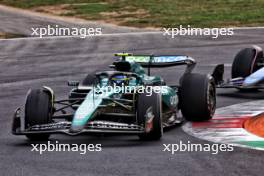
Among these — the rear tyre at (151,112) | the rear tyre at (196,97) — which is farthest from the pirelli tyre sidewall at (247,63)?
the rear tyre at (151,112)

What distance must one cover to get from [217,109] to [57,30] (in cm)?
1870

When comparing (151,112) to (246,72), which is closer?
(151,112)

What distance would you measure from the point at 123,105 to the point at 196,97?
1483 millimetres

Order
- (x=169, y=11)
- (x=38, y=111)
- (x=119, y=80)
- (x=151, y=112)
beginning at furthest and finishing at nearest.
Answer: (x=169, y=11), (x=119, y=80), (x=38, y=111), (x=151, y=112)

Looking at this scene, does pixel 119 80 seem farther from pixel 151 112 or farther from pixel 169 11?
pixel 169 11

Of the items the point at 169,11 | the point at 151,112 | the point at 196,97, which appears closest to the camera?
the point at 151,112

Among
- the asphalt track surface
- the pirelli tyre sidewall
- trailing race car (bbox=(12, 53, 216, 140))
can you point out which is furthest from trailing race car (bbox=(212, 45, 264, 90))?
trailing race car (bbox=(12, 53, 216, 140))

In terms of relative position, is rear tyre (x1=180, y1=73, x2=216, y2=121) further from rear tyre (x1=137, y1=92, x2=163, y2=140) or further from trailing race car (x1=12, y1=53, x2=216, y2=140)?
rear tyre (x1=137, y1=92, x2=163, y2=140)

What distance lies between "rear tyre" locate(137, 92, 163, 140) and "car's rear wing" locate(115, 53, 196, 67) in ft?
6.91

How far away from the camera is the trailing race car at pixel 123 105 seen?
1232 cm

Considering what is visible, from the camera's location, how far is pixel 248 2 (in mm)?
40406

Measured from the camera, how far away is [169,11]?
38.4 meters

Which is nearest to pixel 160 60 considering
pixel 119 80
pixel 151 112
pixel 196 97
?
pixel 196 97

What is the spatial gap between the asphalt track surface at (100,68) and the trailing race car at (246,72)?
0.83 ft
